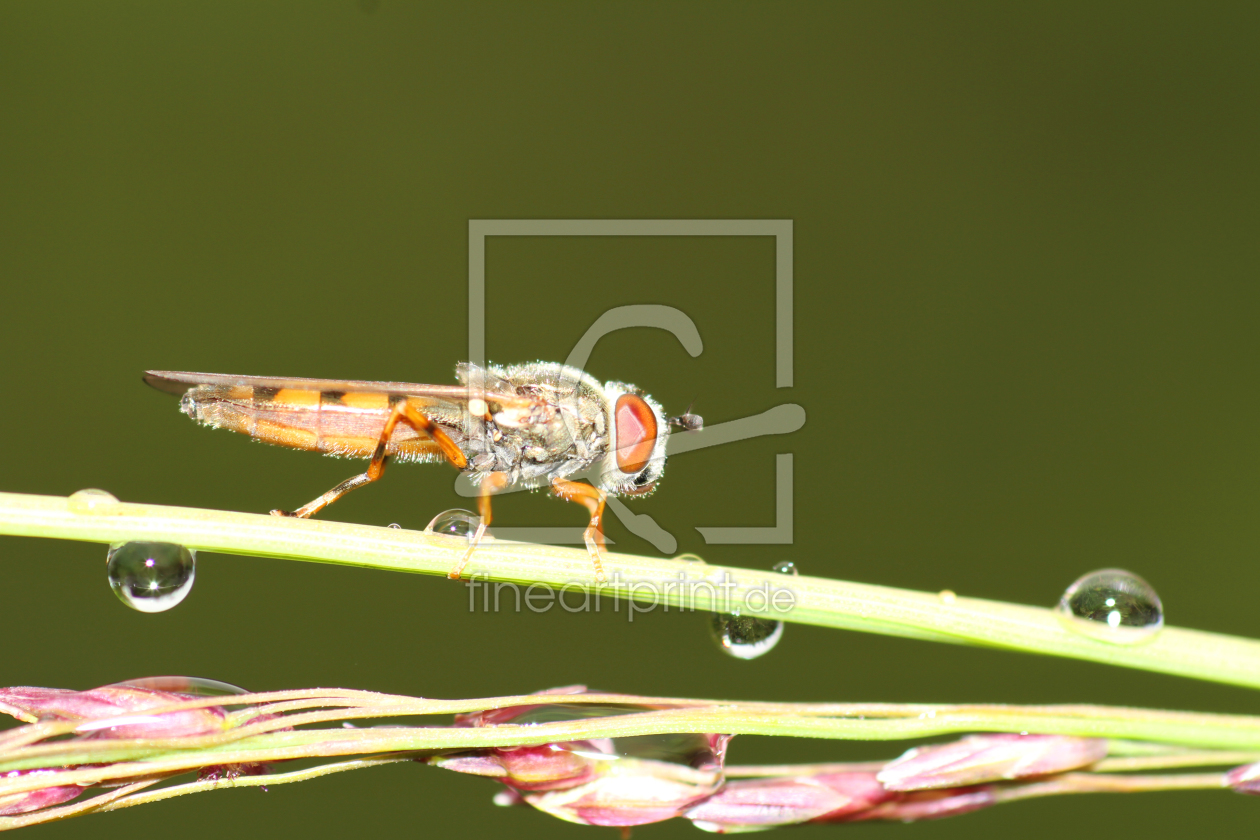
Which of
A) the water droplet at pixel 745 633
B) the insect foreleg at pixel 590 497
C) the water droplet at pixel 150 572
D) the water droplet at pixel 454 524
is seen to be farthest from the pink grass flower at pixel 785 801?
the insect foreleg at pixel 590 497

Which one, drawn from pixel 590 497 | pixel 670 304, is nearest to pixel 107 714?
pixel 590 497

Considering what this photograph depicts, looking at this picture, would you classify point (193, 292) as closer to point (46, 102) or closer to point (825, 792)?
point (46, 102)

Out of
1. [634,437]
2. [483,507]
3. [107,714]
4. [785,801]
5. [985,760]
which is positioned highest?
[634,437]

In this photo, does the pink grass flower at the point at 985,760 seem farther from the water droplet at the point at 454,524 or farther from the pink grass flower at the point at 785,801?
the water droplet at the point at 454,524

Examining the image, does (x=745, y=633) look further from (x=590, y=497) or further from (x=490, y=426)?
(x=490, y=426)

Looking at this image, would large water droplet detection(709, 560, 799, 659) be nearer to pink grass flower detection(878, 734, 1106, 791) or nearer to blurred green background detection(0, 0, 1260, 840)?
pink grass flower detection(878, 734, 1106, 791)
